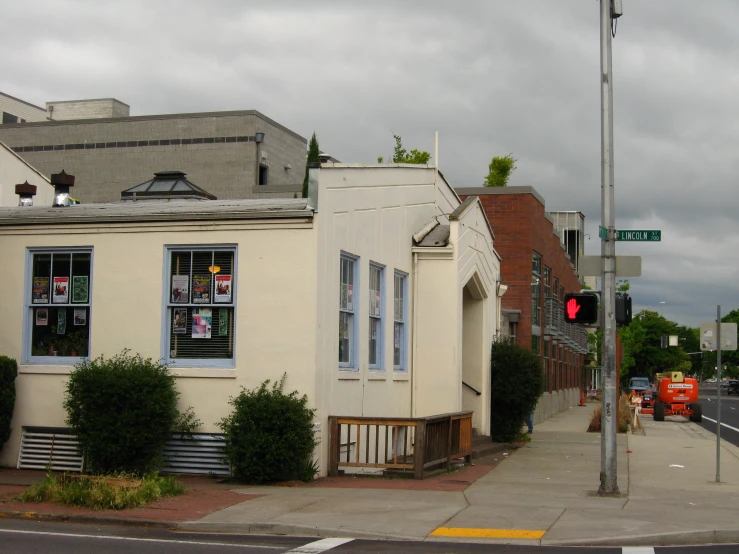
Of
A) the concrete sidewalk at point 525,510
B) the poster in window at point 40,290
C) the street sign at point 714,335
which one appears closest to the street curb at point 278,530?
the concrete sidewalk at point 525,510

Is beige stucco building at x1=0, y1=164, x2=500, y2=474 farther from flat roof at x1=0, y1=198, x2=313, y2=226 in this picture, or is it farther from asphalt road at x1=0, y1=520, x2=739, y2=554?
asphalt road at x1=0, y1=520, x2=739, y2=554

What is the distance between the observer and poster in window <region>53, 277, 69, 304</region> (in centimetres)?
1540

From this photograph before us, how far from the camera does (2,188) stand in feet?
75.5

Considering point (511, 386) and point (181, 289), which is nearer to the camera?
point (181, 289)

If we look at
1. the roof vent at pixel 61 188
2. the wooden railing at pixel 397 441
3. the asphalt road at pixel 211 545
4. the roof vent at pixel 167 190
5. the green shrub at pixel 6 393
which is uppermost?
the roof vent at pixel 167 190

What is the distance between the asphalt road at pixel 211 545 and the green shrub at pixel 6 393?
470cm

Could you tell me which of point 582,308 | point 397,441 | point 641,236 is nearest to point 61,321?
point 397,441

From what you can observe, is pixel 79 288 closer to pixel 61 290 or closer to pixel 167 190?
pixel 61 290

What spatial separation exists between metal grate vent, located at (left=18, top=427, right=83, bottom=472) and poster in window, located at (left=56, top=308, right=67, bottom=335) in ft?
5.18

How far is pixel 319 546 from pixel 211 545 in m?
1.10

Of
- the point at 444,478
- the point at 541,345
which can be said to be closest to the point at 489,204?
the point at 541,345

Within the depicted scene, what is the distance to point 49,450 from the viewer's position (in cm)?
1501

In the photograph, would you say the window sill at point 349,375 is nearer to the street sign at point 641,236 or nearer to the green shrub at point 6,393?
the street sign at point 641,236

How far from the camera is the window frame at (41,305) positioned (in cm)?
1523
